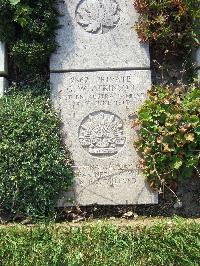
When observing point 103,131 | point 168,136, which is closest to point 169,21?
point 168,136

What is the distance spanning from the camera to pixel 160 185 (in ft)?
16.4

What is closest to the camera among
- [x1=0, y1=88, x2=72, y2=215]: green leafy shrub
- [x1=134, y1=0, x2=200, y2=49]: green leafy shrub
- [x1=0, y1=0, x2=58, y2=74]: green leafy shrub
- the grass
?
the grass

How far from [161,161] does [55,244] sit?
1.36 m

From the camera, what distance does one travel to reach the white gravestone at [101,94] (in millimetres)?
5008

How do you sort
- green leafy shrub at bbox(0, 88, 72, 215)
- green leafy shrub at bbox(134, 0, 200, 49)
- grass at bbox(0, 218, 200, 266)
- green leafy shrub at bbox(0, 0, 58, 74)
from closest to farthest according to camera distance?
grass at bbox(0, 218, 200, 266) < green leafy shrub at bbox(0, 88, 72, 215) < green leafy shrub at bbox(0, 0, 58, 74) < green leafy shrub at bbox(134, 0, 200, 49)

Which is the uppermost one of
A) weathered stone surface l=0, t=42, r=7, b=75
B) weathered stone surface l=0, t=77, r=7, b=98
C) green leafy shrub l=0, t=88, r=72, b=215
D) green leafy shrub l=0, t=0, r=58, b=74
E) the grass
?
green leafy shrub l=0, t=0, r=58, b=74

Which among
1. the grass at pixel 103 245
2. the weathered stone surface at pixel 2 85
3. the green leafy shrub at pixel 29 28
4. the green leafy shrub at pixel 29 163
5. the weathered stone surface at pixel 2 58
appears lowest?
the grass at pixel 103 245

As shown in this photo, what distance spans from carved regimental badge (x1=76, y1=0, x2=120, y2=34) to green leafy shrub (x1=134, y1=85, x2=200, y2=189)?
36.8 inches

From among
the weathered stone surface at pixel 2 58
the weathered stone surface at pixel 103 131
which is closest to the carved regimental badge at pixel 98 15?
the weathered stone surface at pixel 103 131

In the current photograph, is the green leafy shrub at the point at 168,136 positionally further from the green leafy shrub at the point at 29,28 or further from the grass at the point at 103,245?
the green leafy shrub at the point at 29,28

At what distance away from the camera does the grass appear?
4.37 m

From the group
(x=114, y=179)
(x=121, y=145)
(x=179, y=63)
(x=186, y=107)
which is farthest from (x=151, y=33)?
(x=114, y=179)

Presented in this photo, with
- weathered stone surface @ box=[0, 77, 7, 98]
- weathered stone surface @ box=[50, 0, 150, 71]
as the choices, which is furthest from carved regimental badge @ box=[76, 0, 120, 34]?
weathered stone surface @ box=[0, 77, 7, 98]

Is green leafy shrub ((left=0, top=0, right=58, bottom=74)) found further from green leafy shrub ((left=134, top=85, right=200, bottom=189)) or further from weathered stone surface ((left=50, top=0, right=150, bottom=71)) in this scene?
green leafy shrub ((left=134, top=85, right=200, bottom=189))
